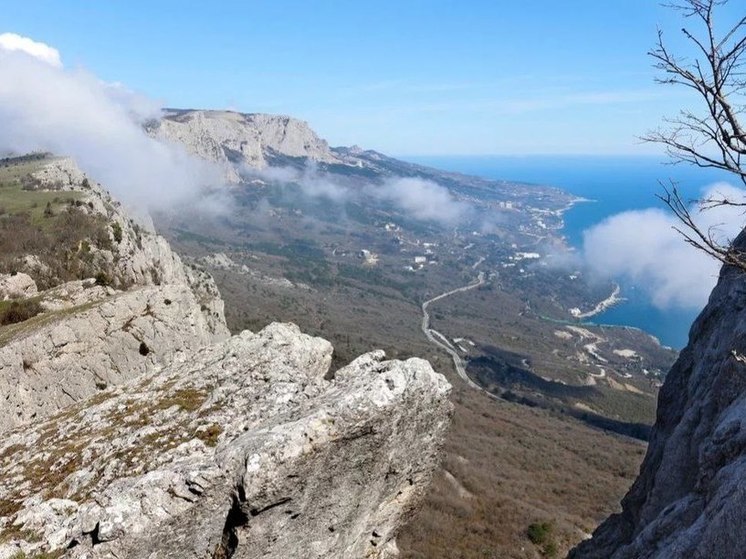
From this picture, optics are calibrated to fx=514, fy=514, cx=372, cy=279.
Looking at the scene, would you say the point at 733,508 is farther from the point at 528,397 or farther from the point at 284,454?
the point at 528,397

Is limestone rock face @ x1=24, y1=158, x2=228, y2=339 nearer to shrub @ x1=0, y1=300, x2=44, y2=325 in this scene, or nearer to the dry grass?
shrub @ x1=0, y1=300, x2=44, y2=325

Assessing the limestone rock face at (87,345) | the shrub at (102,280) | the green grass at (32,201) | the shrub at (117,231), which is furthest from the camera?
the green grass at (32,201)

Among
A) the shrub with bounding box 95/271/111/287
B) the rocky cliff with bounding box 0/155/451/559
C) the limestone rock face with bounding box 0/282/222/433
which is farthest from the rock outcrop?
the rocky cliff with bounding box 0/155/451/559

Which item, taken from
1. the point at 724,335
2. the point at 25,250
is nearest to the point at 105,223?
the point at 25,250

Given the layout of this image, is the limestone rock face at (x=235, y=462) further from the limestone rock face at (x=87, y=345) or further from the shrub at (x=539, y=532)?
the shrub at (x=539, y=532)

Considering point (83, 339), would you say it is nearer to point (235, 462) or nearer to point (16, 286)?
point (16, 286)

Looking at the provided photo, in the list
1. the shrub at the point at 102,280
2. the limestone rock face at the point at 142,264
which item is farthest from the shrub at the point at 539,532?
the shrub at the point at 102,280
